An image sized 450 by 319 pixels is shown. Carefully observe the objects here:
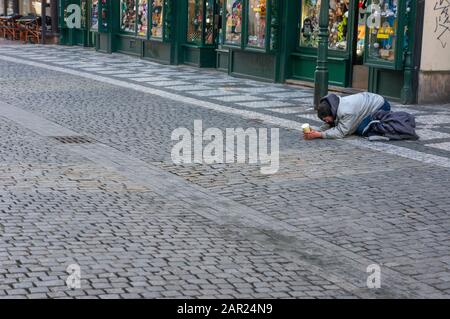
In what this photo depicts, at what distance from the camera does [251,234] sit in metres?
7.38

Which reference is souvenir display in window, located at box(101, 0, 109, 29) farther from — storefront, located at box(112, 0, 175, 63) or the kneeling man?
the kneeling man

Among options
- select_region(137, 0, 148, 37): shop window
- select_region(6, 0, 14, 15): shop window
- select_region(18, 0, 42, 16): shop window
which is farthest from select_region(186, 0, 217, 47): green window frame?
select_region(6, 0, 14, 15): shop window

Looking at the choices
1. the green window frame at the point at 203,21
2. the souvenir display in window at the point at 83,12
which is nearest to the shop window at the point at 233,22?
the green window frame at the point at 203,21

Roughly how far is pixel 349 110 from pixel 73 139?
3693 millimetres

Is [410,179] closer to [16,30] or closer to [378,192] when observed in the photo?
[378,192]

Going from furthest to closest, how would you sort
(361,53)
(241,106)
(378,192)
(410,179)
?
(361,53) < (241,106) < (410,179) < (378,192)

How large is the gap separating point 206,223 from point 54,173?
2.50 m

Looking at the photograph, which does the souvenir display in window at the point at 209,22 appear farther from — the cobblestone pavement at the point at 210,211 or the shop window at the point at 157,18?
the cobblestone pavement at the point at 210,211

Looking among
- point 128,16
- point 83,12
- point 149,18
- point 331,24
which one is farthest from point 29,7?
point 331,24

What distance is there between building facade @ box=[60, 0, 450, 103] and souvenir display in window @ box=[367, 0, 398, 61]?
2 centimetres

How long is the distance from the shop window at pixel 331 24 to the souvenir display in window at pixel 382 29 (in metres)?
1.56

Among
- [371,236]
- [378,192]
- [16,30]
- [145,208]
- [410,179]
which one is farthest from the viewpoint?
[16,30]

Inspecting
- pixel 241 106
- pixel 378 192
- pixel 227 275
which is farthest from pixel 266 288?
pixel 241 106

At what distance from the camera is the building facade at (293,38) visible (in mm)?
15656
